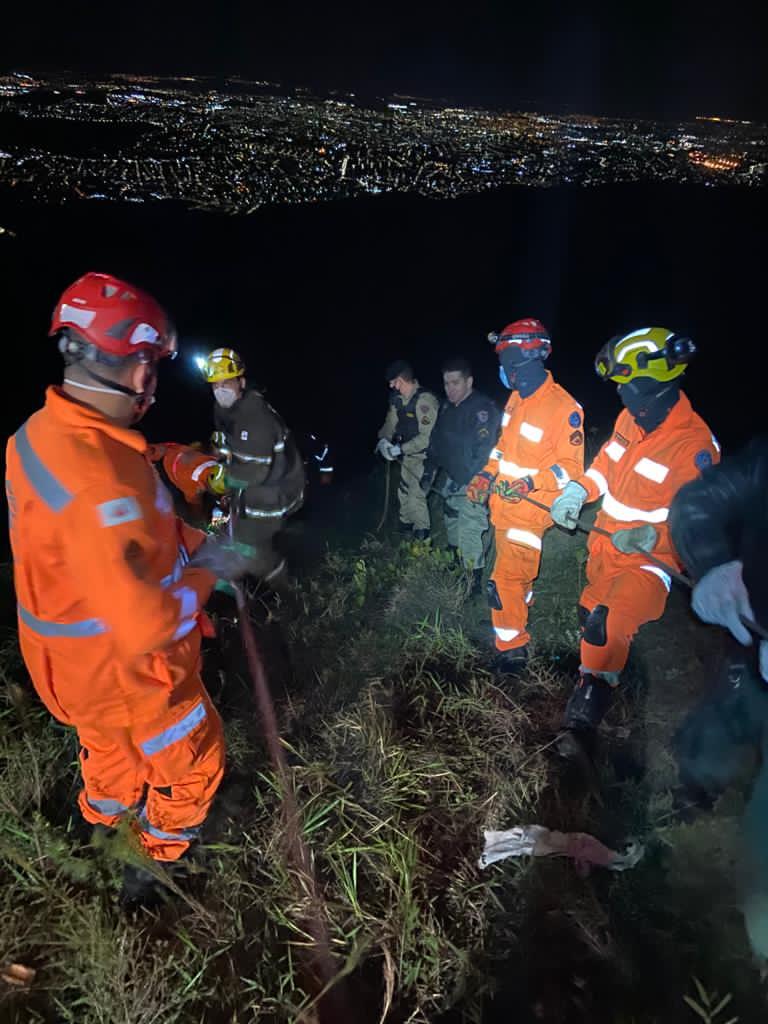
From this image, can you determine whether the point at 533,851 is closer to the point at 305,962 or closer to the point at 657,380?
the point at 305,962

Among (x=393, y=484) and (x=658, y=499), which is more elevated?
(x=658, y=499)

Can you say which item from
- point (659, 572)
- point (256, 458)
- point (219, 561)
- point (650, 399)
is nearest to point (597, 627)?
point (659, 572)

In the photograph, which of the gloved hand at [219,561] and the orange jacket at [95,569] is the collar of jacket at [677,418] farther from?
the orange jacket at [95,569]

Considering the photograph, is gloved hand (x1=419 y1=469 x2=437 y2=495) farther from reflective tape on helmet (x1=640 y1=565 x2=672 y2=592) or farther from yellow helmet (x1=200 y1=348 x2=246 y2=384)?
reflective tape on helmet (x1=640 y1=565 x2=672 y2=592)

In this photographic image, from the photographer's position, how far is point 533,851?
8.09ft

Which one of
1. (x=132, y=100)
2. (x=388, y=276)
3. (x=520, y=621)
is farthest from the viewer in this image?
(x=388, y=276)

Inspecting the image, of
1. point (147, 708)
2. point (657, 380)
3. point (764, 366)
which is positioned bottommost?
point (764, 366)

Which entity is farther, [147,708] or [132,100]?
[132,100]

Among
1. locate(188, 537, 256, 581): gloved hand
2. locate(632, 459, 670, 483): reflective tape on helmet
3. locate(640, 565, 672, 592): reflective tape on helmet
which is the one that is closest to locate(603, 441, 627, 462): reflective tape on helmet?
locate(632, 459, 670, 483): reflective tape on helmet

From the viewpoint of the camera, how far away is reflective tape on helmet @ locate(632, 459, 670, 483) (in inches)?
110

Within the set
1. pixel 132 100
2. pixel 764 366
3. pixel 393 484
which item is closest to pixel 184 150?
pixel 132 100

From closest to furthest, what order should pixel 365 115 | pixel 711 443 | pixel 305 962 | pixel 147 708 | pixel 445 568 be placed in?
pixel 147 708 → pixel 305 962 → pixel 711 443 → pixel 445 568 → pixel 365 115

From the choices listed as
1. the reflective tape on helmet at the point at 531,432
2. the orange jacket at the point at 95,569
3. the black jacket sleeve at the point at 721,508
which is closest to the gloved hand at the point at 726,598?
the black jacket sleeve at the point at 721,508

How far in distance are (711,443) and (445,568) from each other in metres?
2.33
